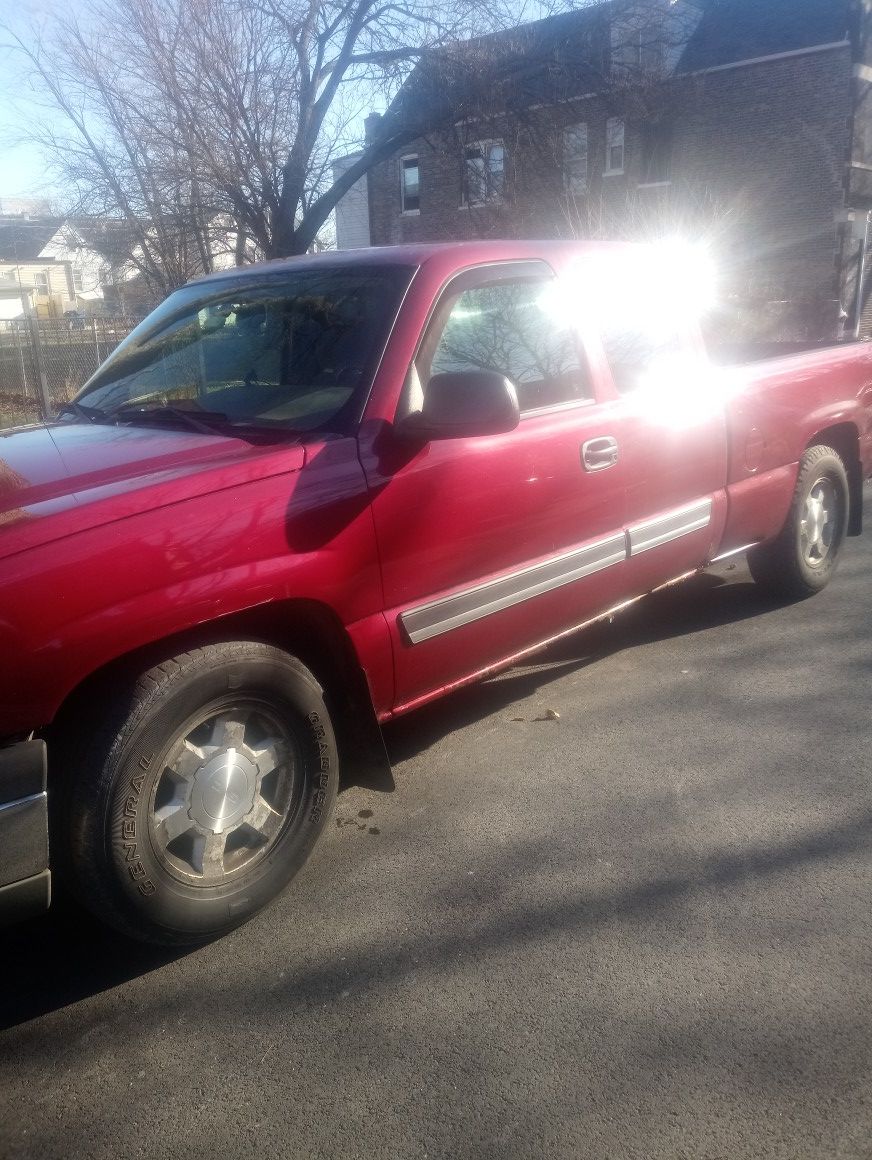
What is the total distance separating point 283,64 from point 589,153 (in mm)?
6867

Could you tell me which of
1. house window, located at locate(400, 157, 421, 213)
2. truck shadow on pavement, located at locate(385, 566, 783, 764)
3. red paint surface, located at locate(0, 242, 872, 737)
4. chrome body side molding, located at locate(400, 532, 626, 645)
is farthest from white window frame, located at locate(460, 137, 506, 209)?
chrome body side molding, located at locate(400, 532, 626, 645)

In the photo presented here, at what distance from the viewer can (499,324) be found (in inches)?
152

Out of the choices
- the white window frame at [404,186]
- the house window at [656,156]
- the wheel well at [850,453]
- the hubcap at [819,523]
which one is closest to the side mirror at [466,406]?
the hubcap at [819,523]

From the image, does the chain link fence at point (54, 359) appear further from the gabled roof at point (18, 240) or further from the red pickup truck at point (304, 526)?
the gabled roof at point (18, 240)

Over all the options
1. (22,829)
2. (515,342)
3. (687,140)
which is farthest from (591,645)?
(687,140)

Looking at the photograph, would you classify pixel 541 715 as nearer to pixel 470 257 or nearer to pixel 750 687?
pixel 750 687

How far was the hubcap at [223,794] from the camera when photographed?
109 inches

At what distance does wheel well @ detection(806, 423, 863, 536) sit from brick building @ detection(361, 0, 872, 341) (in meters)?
9.46

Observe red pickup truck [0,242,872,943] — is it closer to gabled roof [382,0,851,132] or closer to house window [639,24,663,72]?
gabled roof [382,0,851,132]

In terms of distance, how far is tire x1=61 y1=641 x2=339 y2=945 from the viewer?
8.48 ft

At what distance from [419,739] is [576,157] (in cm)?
1815

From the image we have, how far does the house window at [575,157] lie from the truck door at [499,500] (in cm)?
1556

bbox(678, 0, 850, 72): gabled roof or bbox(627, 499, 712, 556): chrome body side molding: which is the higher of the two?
bbox(678, 0, 850, 72): gabled roof

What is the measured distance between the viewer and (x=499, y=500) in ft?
11.9
